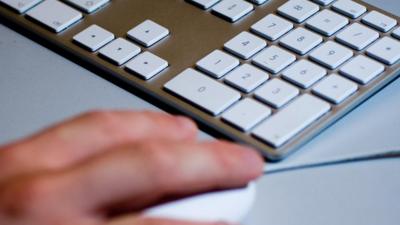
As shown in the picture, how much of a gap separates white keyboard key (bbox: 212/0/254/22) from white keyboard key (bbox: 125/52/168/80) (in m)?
0.07

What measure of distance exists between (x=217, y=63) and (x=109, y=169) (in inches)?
7.6

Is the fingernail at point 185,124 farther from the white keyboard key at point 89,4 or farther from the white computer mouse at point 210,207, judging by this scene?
the white keyboard key at point 89,4

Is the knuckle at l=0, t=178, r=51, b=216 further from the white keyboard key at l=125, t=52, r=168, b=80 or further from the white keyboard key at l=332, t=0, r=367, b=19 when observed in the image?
the white keyboard key at l=332, t=0, r=367, b=19

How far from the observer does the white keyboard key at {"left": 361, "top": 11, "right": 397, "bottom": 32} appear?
25.6 inches

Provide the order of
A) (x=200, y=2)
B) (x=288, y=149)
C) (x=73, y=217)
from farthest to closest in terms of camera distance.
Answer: (x=200, y=2)
(x=288, y=149)
(x=73, y=217)

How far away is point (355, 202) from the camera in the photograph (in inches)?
21.2

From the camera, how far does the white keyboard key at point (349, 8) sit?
0.66m

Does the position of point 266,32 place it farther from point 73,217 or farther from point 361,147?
point 73,217

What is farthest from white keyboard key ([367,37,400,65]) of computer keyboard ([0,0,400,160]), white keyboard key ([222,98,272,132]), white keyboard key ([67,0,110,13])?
white keyboard key ([67,0,110,13])

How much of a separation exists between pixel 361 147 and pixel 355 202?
0.05 metres

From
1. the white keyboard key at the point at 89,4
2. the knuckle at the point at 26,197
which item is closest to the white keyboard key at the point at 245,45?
the white keyboard key at the point at 89,4

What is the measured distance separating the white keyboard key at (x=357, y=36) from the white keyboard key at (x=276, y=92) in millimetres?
A: 68

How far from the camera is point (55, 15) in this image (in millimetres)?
675

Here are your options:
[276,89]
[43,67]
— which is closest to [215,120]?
[276,89]
